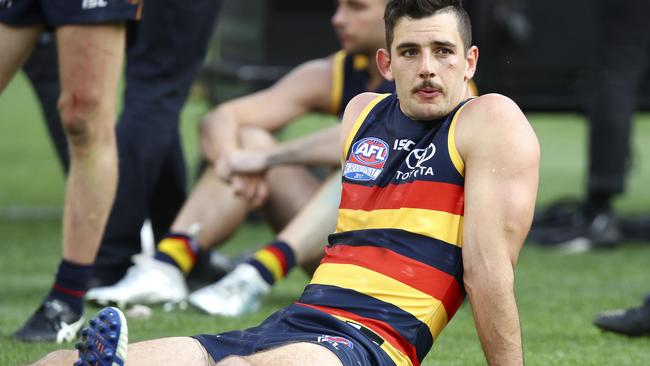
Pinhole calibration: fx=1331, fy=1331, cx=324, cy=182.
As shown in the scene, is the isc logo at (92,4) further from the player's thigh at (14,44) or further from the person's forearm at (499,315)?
the person's forearm at (499,315)

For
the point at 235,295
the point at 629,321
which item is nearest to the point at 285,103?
the point at 235,295

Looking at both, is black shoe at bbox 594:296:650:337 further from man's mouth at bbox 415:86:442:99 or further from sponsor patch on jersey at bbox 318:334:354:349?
sponsor patch on jersey at bbox 318:334:354:349

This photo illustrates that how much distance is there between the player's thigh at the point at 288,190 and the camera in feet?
16.0

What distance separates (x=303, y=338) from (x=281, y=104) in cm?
223

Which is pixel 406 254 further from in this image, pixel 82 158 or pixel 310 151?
pixel 310 151

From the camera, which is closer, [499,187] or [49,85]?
[499,187]

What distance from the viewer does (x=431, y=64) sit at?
10.0ft

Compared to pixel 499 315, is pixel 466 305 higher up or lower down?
lower down

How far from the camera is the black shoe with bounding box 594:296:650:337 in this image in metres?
4.15

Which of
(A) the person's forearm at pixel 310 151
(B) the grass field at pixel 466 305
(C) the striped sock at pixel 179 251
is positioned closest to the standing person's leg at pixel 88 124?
(B) the grass field at pixel 466 305

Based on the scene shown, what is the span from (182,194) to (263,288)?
2.58 ft

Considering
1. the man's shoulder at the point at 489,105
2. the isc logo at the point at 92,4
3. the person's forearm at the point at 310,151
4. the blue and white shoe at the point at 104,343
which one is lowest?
the person's forearm at the point at 310,151

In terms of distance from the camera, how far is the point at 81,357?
9.05 ft

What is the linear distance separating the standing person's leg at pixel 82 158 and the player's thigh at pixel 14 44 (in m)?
0.12
